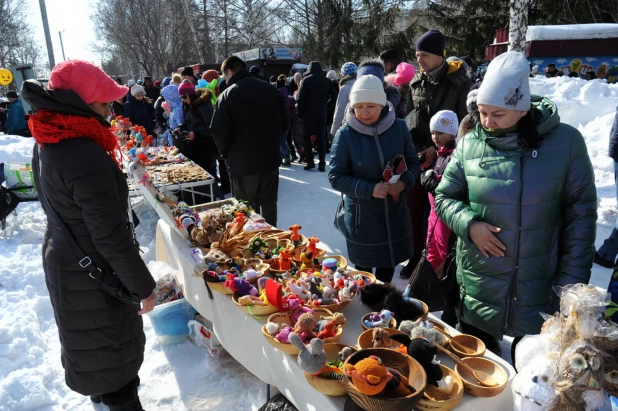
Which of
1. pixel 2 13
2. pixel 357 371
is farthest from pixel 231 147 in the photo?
pixel 2 13

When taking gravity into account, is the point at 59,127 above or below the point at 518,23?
below

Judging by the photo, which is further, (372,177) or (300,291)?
(372,177)

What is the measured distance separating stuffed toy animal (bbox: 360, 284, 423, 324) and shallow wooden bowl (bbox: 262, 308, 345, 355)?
0.77 feet

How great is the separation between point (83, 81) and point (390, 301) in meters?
1.67

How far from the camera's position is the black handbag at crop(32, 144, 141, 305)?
1940 millimetres

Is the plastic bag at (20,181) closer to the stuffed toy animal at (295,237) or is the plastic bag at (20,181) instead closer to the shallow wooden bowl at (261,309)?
the stuffed toy animal at (295,237)

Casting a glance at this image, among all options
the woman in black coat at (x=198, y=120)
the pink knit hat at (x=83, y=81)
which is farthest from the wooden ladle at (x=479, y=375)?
the woman in black coat at (x=198, y=120)

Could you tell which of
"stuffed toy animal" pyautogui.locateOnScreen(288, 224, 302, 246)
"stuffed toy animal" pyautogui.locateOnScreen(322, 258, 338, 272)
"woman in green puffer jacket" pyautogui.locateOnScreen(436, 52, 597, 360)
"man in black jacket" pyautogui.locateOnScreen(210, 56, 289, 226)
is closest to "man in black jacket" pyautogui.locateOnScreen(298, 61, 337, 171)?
"man in black jacket" pyautogui.locateOnScreen(210, 56, 289, 226)

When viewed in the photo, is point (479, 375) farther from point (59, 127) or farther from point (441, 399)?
point (59, 127)

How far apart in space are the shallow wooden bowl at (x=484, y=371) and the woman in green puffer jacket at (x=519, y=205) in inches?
17.6

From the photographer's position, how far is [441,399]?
1.41m

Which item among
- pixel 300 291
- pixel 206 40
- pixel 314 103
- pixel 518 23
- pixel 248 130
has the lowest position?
pixel 300 291

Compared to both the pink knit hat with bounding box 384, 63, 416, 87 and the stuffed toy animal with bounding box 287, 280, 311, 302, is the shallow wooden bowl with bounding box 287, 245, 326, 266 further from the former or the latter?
the pink knit hat with bounding box 384, 63, 416, 87

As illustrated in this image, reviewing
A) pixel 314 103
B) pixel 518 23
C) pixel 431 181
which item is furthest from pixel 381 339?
pixel 518 23
